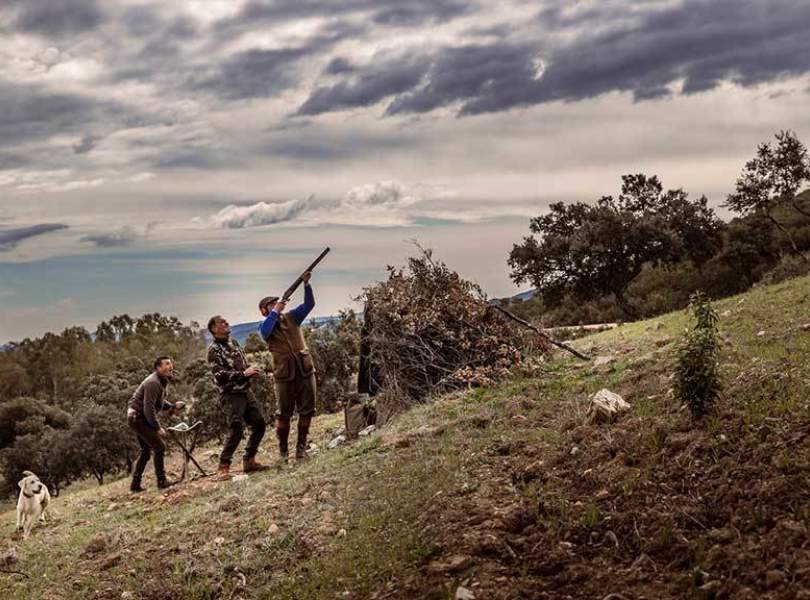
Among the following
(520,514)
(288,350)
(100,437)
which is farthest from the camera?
(100,437)

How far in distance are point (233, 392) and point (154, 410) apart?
1614 mm

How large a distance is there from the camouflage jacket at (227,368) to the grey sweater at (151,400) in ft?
4.31

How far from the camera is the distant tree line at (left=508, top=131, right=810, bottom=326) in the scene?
32.2 m

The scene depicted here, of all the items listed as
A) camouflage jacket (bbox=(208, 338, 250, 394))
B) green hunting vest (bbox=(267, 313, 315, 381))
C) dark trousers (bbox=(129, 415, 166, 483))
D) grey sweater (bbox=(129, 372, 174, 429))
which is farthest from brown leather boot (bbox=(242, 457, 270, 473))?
grey sweater (bbox=(129, 372, 174, 429))

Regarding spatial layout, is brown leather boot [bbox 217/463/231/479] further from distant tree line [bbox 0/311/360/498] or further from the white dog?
the white dog

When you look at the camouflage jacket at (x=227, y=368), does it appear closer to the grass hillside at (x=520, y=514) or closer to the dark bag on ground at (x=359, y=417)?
the grass hillside at (x=520, y=514)

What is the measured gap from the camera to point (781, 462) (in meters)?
5.72

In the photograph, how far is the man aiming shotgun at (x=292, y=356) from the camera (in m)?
11.4

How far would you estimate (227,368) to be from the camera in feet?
38.3

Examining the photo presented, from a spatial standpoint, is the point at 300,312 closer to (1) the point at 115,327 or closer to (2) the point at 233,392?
(2) the point at 233,392

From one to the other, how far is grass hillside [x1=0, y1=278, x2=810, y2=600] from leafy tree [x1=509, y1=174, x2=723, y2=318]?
2181 cm

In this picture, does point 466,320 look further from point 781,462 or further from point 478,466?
point 781,462

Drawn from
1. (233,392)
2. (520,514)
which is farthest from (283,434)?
(520,514)

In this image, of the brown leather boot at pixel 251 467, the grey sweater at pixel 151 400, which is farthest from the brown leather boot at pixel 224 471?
the grey sweater at pixel 151 400
